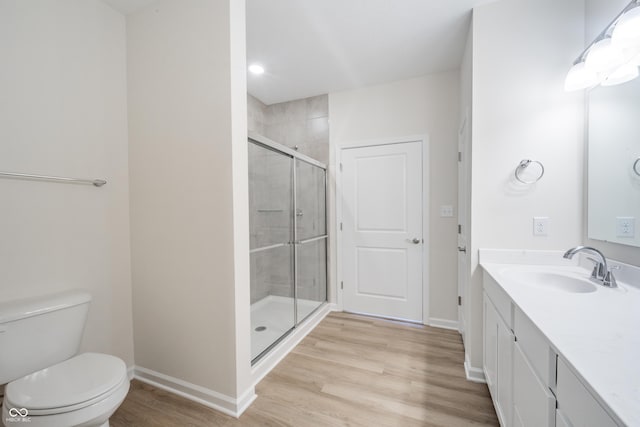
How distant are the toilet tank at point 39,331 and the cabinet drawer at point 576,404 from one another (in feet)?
7.09

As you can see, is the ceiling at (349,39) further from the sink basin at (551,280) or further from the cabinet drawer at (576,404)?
the cabinet drawer at (576,404)

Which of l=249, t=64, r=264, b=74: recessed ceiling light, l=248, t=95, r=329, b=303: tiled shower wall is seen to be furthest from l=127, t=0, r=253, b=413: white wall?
l=249, t=64, r=264, b=74: recessed ceiling light

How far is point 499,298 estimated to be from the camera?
4.42 ft

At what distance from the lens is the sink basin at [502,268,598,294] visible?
1341mm

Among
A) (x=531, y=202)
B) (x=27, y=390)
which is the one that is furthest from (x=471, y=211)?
(x=27, y=390)

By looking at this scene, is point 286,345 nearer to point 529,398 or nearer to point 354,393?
point 354,393

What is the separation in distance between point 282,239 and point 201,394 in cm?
130

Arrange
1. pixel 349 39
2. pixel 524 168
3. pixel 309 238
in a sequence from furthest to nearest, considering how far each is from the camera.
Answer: pixel 309 238, pixel 349 39, pixel 524 168

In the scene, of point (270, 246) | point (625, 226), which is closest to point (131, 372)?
point (270, 246)

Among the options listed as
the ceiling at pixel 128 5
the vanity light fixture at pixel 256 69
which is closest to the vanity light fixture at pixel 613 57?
the vanity light fixture at pixel 256 69

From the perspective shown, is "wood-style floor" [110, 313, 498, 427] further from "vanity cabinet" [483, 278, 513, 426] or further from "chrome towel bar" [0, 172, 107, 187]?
"chrome towel bar" [0, 172, 107, 187]

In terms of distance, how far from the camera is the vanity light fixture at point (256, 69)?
2.51m

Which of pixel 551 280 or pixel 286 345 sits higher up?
pixel 551 280

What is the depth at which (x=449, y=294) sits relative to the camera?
264 centimetres
